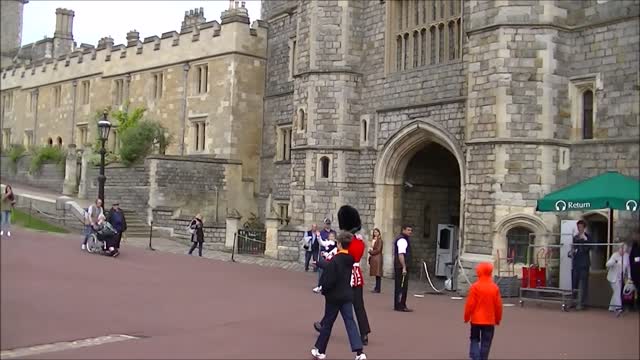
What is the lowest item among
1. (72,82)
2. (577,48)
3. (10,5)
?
(10,5)

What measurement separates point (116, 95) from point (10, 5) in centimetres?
3391

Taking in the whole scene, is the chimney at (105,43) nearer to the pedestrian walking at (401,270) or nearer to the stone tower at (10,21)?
the pedestrian walking at (401,270)

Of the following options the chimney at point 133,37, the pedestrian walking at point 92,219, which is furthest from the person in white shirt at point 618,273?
the chimney at point 133,37

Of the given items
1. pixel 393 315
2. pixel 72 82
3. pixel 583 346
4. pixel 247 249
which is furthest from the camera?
pixel 72 82

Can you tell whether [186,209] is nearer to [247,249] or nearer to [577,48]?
[247,249]

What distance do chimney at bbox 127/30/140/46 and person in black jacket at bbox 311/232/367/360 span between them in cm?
→ 2910

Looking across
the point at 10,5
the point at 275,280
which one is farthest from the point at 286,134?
the point at 10,5

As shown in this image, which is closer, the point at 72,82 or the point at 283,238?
the point at 283,238

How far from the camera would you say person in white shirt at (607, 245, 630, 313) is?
42.2 feet

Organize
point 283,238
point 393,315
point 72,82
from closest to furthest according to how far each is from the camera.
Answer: point 393,315, point 283,238, point 72,82

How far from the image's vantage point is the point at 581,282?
1361 cm

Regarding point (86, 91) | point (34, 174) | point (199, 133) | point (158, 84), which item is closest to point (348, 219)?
point (199, 133)

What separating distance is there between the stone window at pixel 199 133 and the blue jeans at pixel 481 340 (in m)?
23.7

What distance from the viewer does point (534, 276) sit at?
49.0ft
